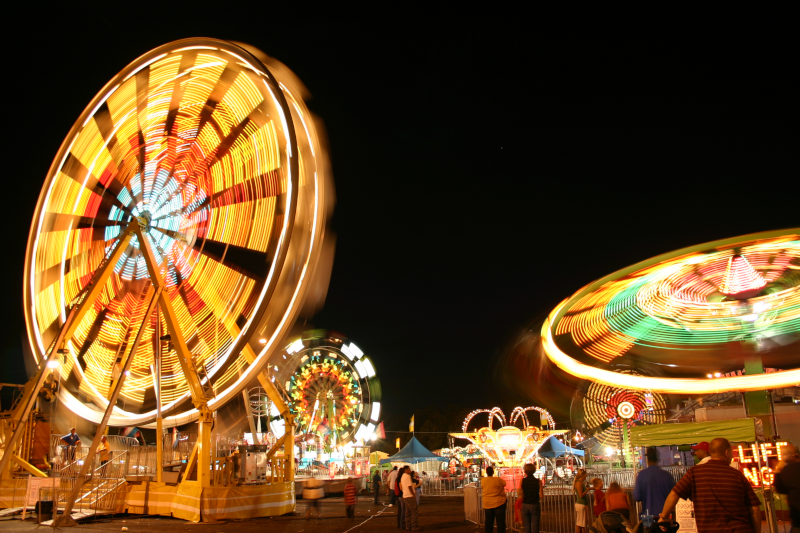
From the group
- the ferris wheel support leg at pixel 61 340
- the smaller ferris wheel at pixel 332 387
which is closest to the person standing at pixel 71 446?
the ferris wheel support leg at pixel 61 340

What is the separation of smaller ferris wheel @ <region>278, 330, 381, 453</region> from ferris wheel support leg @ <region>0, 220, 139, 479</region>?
27436 mm

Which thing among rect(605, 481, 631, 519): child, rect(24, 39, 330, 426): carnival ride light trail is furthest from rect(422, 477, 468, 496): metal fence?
rect(605, 481, 631, 519): child

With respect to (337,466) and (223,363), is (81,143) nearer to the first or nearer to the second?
(223,363)

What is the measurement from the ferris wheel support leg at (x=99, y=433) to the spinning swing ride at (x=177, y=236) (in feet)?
0.17

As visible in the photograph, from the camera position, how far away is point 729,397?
66.9 feet

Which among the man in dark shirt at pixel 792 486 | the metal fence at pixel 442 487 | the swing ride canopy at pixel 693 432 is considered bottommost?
the metal fence at pixel 442 487

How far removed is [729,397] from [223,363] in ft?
52.2

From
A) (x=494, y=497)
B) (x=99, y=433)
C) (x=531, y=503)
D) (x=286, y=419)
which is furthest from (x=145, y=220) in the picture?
(x=531, y=503)

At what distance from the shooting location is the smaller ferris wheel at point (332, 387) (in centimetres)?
4147

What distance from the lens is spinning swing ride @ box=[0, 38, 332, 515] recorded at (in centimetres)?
1331

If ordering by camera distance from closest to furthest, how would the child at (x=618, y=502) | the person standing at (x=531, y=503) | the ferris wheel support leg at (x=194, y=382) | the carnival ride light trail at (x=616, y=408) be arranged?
the child at (x=618, y=502), the person standing at (x=531, y=503), the ferris wheel support leg at (x=194, y=382), the carnival ride light trail at (x=616, y=408)

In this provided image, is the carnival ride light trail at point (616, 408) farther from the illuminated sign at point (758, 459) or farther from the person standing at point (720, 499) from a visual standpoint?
the person standing at point (720, 499)

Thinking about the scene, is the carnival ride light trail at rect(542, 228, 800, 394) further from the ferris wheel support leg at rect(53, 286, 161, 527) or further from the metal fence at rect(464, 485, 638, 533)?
the ferris wheel support leg at rect(53, 286, 161, 527)

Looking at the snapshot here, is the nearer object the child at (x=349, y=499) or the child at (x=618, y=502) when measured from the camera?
the child at (x=618, y=502)
